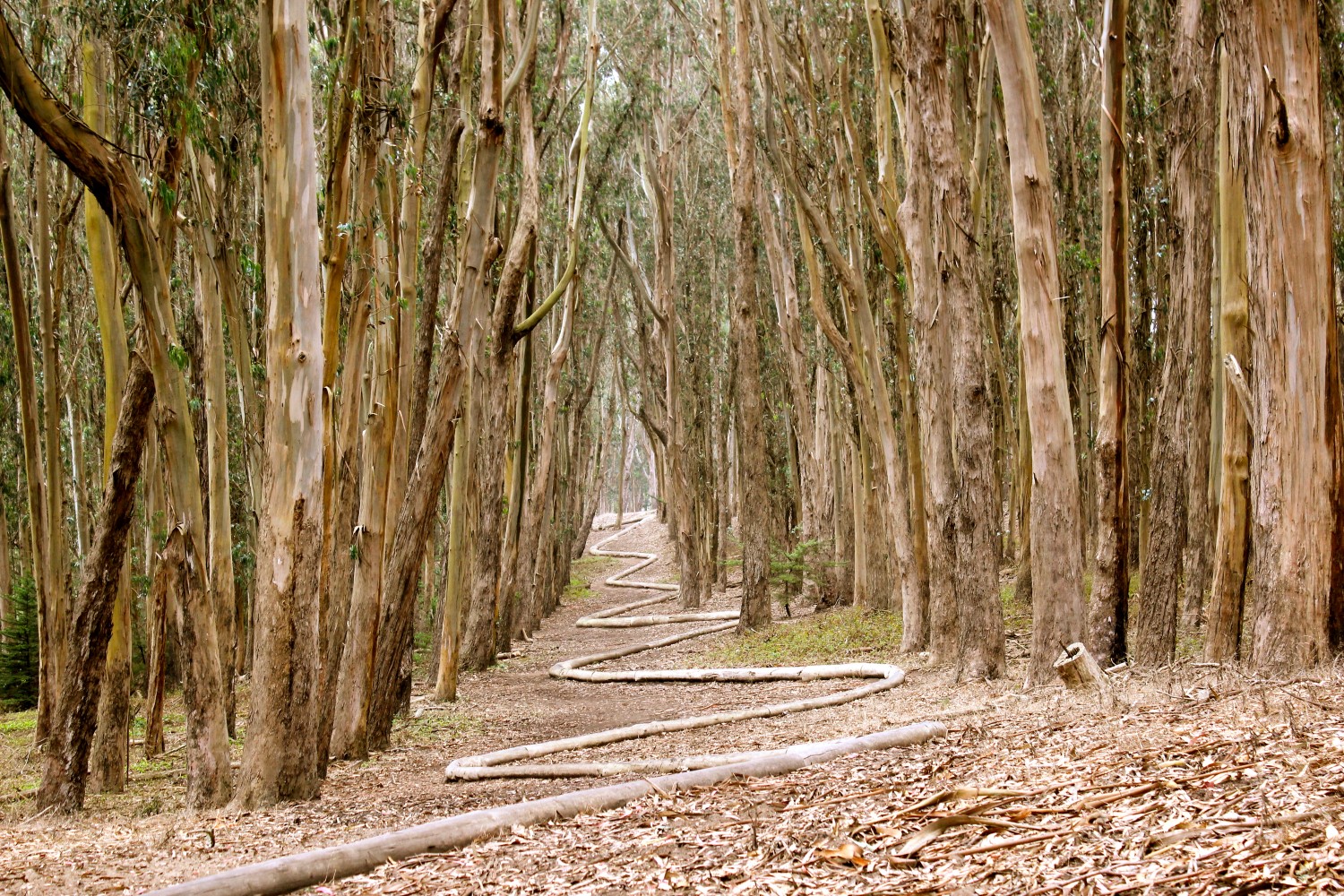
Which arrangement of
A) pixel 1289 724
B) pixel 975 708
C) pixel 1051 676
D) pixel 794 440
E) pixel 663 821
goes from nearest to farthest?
pixel 1289 724, pixel 663 821, pixel 975 708, pixel 1051 676, pixel 794 440

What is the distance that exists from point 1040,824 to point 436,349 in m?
14.8

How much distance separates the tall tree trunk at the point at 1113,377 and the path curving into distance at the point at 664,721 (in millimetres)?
2108

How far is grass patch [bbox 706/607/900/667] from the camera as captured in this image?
38.4ft

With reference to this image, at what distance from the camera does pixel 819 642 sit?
41.2ft

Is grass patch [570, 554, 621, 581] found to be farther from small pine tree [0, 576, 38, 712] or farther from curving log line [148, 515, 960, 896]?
curving log line [148, 515, 960, 896]

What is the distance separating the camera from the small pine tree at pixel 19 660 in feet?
42.1

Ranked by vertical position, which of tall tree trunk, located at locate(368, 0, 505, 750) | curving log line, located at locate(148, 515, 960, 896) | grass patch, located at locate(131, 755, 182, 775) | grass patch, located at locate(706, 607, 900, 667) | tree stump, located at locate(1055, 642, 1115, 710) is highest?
tall tree trunk, located at locate(368, 0, 505, 750)

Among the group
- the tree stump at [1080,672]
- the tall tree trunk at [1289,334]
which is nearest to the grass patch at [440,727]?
the tree stump at [1080,672]

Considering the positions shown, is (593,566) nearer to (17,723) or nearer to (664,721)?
(17,723)

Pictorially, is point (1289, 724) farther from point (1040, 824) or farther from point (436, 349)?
point (436, 349)

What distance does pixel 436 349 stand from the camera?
17047mm

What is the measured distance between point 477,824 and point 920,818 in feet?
5.78

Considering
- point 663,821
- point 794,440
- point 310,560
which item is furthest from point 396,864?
point 794,440

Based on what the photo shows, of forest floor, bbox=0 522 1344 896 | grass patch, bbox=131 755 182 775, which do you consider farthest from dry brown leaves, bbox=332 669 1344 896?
grass patch, bbox=131 755 182 775
